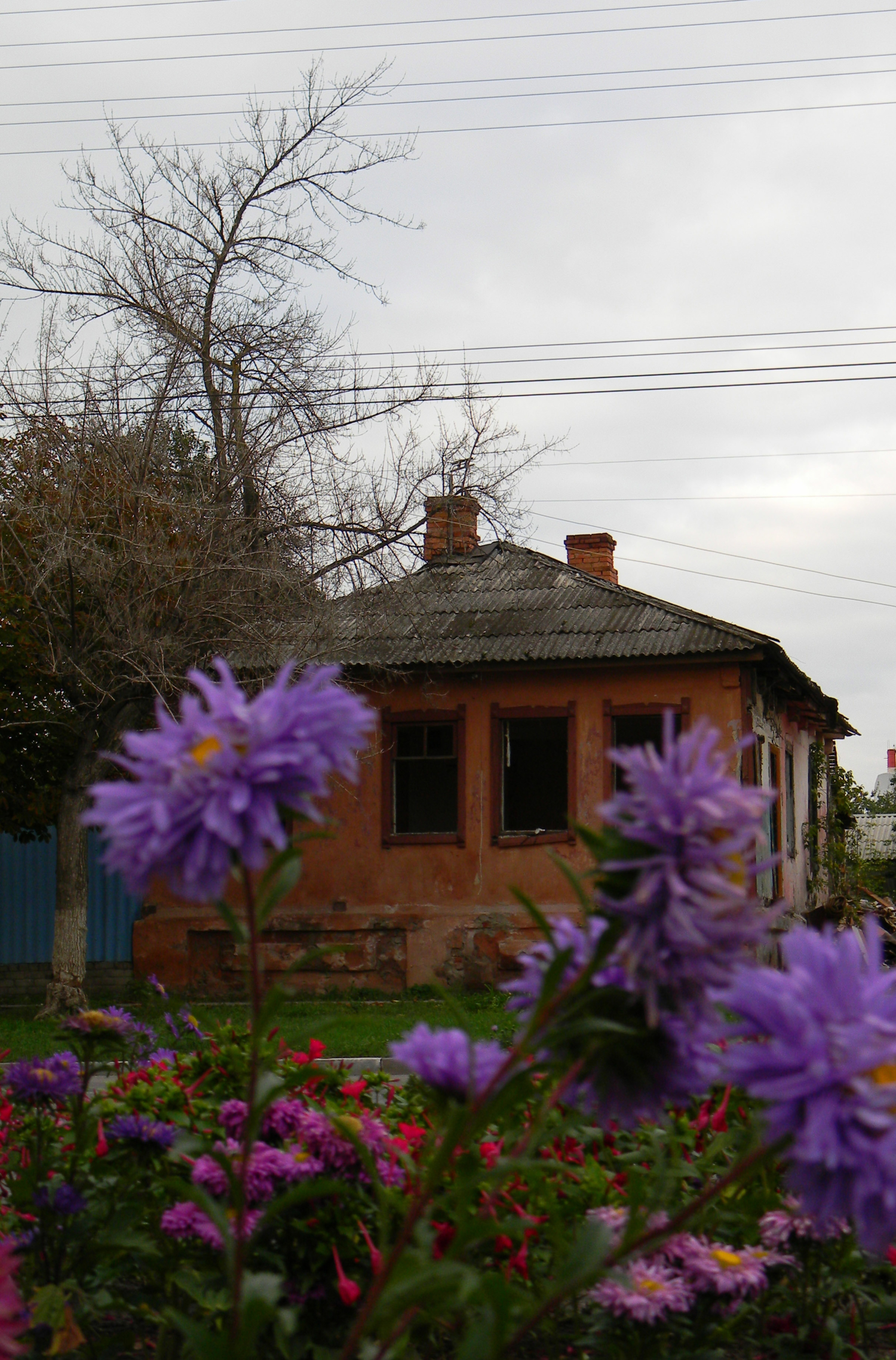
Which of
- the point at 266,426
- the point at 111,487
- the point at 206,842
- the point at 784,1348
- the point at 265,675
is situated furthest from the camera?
the point at 266,426

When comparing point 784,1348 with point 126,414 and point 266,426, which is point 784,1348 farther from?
point 266,426

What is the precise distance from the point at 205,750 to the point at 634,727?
54.9 feet

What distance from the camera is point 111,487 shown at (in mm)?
13477

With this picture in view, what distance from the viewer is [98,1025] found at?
→ 100 inches

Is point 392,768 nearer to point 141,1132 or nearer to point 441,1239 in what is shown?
point 141,1132

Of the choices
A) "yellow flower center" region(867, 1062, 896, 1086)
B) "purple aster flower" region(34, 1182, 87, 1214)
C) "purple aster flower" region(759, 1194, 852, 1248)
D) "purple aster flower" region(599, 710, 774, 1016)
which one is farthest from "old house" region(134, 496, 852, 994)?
"yellow flower center" region(867, 1062, 896, 1086)

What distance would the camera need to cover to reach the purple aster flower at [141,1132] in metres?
2.57

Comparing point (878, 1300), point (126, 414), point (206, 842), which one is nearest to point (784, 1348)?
point (878, 1300)

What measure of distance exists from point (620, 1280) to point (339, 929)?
16340 millimetres

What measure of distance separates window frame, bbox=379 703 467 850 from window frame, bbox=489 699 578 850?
392mm

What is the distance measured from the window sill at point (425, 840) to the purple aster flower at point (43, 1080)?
14.8 m

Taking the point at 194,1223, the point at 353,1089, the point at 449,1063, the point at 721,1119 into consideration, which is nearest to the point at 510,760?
the point at 721,1119

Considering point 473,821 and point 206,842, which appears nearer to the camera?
point 206,842

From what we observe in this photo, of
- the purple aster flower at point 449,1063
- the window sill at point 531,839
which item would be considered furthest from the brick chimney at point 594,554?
the purple aster flower at point 449,1063
